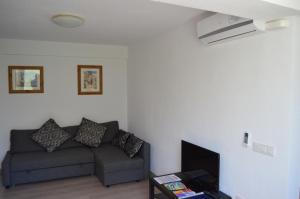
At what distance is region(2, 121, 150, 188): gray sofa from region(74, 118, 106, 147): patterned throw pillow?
138 mm

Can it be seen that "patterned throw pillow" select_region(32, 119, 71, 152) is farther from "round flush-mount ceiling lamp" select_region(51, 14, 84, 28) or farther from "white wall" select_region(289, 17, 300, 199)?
"white wall" select_region(289, 17, 300, 199)

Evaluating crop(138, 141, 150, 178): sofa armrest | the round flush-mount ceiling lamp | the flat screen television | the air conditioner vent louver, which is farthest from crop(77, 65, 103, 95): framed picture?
the air conditioner vent louver

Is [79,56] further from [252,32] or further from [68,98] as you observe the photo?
[252,32]

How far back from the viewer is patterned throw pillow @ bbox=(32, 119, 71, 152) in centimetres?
434

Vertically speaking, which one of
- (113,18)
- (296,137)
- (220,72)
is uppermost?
(113,18)

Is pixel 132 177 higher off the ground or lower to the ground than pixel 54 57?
lower

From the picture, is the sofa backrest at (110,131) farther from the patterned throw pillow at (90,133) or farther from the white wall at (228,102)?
the white wall at (228,102)

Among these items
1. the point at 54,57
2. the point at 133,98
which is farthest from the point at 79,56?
the point at 133,98

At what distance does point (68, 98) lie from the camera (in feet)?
16.1

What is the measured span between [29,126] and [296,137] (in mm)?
4355

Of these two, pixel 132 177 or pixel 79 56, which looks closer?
pixel 132 177

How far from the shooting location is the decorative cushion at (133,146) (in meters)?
4.04

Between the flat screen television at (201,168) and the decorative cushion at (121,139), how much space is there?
1602 millimetres

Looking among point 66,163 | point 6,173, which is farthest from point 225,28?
point 6,173
